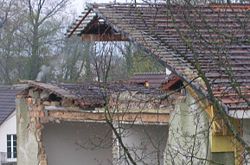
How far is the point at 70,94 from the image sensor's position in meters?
12.2

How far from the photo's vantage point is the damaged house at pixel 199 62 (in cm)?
740

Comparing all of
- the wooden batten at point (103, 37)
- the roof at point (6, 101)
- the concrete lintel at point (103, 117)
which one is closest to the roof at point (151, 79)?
the wooden batten at point (103, 37)

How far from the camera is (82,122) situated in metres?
13.3

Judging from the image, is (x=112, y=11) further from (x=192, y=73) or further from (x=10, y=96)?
(x=10, y=96)

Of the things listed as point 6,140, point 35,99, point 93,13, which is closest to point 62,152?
point 35,99

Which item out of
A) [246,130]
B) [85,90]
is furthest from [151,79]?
[246,130]

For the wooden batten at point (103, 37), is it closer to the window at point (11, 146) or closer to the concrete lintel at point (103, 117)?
the concrete lintel at point (103, 117)

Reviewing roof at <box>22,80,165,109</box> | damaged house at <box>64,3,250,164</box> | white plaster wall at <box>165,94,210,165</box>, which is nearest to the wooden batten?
damaged house at <box>64,3,250,164</box>

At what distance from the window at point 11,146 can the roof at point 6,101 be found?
38.1 inches

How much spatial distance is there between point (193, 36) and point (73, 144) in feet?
28.0

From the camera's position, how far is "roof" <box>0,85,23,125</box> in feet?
112

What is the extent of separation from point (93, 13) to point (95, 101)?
58.8 inches

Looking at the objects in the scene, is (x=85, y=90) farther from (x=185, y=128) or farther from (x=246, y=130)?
(x=246, y=130)

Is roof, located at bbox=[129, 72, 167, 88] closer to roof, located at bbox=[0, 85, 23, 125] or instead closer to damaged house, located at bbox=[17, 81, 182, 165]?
damaged house, located at bbox=[17, 81, 182, 165]
